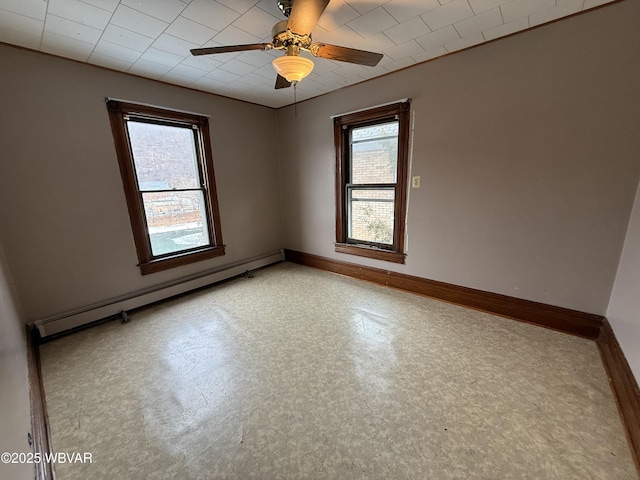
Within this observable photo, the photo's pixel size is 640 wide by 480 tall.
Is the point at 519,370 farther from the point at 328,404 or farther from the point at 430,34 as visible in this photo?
the point at 430,34

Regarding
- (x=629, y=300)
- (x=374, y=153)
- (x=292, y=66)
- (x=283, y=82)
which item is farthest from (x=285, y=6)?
(x=629, y=300)

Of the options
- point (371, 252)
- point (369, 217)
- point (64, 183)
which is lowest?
point (371, 252)

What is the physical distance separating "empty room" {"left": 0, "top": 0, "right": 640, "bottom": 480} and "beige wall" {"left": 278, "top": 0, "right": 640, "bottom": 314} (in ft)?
0.05

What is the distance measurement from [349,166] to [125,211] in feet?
8.78

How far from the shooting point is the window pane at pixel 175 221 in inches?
117

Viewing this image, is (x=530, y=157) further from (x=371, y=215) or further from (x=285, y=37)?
(x=285, y=37)

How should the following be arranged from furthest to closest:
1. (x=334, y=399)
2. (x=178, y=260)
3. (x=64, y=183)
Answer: (x=178, y=260), (x=64, y=183), (x=334, y=399)

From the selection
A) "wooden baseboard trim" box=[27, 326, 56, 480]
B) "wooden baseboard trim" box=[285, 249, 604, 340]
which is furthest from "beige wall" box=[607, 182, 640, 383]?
"wooden baseboard trim" box=[27, 326, 56, 480]

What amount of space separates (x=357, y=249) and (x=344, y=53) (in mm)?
2313

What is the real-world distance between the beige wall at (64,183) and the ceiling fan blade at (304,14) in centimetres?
219

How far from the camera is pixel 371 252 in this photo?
3400 millimetres

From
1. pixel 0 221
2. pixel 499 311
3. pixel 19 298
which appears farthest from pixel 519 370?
pixel 0 221

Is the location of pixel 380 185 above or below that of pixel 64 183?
below

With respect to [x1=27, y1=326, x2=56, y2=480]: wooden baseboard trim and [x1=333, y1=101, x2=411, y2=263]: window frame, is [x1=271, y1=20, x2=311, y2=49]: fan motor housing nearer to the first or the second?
[x1=333, y1=101, x2=411, y2=263]: window frame
